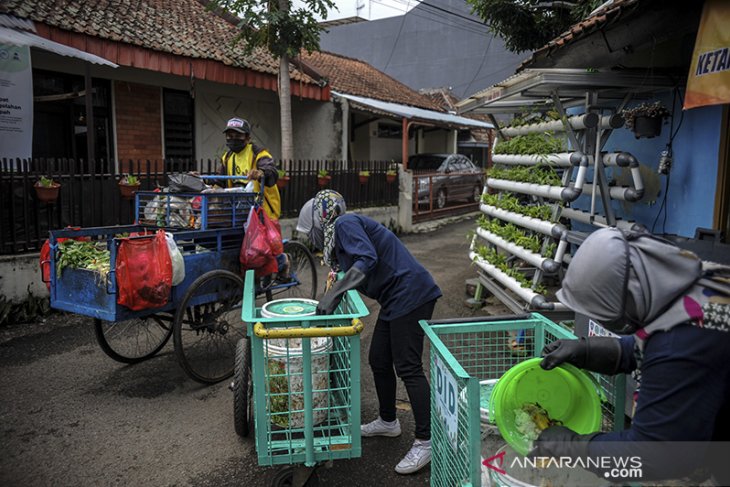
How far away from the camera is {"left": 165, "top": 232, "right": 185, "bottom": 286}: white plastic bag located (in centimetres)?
383

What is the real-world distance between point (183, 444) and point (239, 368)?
704 millimetres

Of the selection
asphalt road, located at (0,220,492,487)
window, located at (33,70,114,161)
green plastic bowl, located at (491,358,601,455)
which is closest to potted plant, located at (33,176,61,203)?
asphalt road, located at (0,220,492,487)

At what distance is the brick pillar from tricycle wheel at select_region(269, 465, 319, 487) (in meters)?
8.28

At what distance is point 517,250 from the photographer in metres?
5.29

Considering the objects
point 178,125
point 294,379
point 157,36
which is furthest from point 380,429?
point 178,125

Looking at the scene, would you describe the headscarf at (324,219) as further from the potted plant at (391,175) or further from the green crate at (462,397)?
the potted plant at (391,175)

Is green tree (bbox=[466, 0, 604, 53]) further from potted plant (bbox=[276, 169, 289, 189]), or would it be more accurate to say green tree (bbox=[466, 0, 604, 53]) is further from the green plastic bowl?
the green plastic bowl

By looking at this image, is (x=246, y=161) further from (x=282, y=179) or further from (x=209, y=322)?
(x=282, y=179)

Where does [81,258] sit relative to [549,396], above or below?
above

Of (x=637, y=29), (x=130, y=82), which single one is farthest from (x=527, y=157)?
(x=130, y=82)

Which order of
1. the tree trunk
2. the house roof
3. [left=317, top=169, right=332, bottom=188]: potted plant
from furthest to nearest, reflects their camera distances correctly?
1. [left=317, top=169, right=332, bottom=188]: potted plant
2. the tree trunk
3. the house roof

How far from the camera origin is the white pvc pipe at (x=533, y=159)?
4.93m

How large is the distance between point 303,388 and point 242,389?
850 mm

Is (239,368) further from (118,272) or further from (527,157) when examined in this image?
(527,157)
